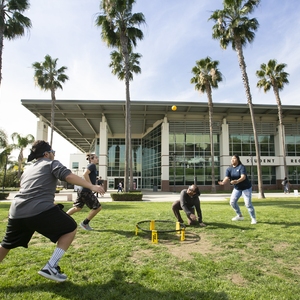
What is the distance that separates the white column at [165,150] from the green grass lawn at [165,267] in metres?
27.0

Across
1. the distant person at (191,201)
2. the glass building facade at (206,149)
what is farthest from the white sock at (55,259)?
the glass building facade at (206,149)

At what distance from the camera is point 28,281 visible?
3.07m

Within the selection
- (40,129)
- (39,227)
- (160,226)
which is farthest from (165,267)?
(40,129)

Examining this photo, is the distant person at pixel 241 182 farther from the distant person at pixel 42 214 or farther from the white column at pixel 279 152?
the white column at pixel 279 152

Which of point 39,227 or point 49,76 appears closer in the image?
point 39,227

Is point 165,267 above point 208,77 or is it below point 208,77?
below

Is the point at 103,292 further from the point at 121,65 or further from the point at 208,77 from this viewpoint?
the point at 208,77

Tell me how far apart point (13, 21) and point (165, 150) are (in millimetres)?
21770

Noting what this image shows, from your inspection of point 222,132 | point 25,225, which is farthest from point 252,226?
point 222,132

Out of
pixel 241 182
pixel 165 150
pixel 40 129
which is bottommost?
pixel 241 182

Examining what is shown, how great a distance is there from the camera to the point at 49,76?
87.6ft

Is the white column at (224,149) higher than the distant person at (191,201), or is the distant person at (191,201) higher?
the white column at (224,149)

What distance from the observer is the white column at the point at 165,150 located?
3269cm

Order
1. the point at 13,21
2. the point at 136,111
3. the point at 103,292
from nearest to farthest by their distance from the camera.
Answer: the point at 103,292
the point at 13,21
the point at 136,111
